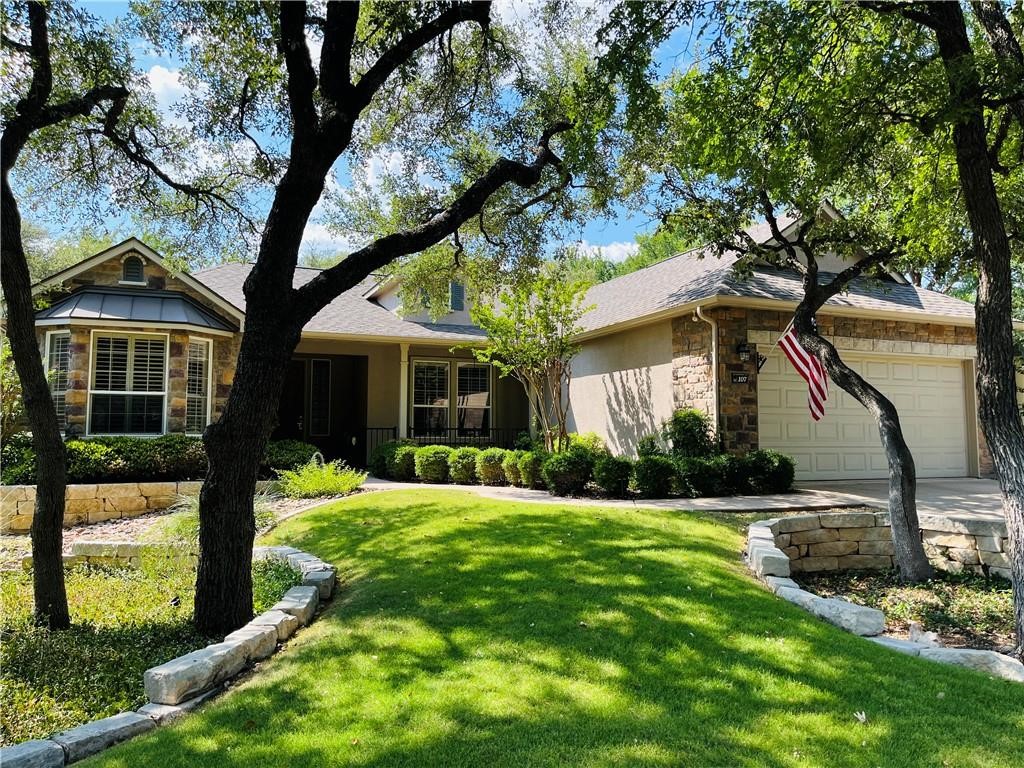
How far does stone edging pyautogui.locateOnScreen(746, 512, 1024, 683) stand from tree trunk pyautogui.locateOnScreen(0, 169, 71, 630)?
19.8 feet

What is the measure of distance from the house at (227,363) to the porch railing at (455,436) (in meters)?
0.03

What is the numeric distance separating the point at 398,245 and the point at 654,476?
5903 millimetres

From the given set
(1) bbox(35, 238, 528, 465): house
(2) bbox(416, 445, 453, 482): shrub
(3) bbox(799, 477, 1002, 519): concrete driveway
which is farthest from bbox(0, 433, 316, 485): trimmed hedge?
(3) bbox(799, 477, 1002, 519): concrete driveway

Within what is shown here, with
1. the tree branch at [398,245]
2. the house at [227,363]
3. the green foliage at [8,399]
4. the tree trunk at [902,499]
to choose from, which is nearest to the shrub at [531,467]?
the house at [227,363]

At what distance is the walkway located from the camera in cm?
847

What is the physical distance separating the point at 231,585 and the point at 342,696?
194 centimetres

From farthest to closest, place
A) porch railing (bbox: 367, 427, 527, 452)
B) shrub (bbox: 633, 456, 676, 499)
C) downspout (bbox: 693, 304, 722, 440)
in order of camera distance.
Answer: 1. porch railing (bbox: 367, 427, 527, 452)
2. downspout (bbox: 693, 304, 722, 440)
3. shrub (bbox: 633, 456, 676, 499)

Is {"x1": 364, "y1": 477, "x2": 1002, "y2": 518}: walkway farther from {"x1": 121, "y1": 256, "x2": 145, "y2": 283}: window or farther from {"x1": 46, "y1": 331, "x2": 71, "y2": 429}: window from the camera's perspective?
{"x1": 121, "y1": 256, "x2": 145, "y2": 283}: window

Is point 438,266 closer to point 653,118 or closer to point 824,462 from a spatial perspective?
point 653,118

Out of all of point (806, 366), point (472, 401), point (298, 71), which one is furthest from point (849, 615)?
point (472, 401)

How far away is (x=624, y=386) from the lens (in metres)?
13.2

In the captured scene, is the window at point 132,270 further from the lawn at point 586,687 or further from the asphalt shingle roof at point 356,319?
the lawn at point 586,687

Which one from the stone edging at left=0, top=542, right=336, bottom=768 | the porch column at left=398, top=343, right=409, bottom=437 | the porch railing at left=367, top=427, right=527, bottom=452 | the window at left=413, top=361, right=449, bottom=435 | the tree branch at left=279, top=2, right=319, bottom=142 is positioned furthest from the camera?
the window at left=413, top=361, right=449, bottom=435

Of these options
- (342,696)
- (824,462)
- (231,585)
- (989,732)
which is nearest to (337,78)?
(231,585)
